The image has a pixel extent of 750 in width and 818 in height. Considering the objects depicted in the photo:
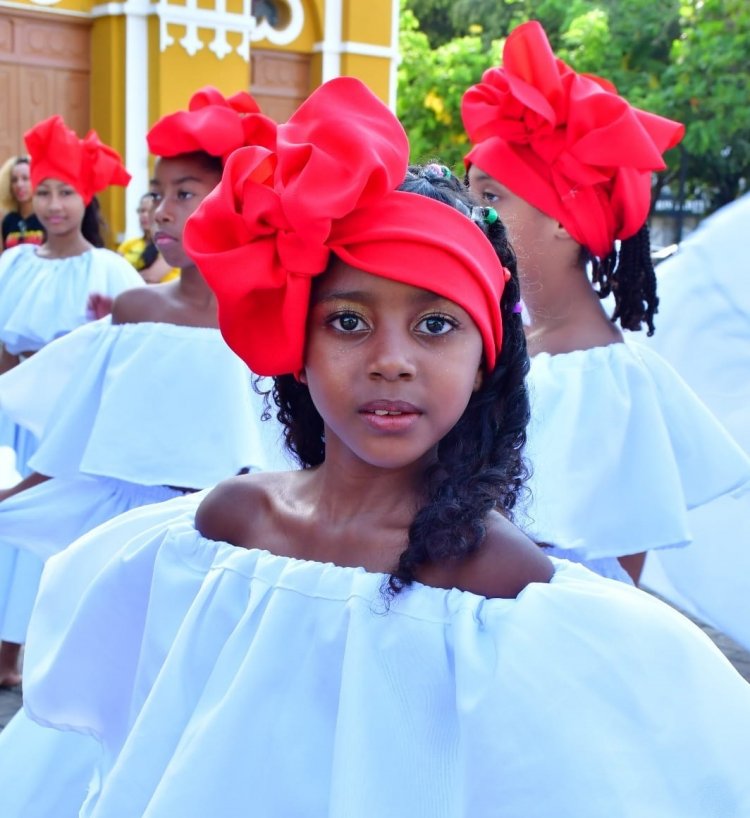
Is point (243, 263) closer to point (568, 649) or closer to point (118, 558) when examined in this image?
point (118, 558)

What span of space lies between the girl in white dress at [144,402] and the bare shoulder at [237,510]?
4.69 feet

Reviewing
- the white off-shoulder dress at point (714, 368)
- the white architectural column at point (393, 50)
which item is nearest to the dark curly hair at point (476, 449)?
the white off-shoulder dress at point (714, 368)

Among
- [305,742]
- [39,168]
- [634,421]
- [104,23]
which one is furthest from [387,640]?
[104,23]

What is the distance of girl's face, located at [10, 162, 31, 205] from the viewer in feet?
30.1

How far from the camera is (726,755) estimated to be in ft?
5.76

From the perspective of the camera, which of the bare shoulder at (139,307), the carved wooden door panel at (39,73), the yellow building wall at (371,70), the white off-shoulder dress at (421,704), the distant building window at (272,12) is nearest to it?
the white off-shoulder dress at (421,704)

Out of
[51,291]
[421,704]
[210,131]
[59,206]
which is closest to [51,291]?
[51,291]

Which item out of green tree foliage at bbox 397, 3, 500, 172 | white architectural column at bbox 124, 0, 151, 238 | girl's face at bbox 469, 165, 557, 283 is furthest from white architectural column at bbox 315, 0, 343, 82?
girl's face at bbox 469, 165, 557, 283

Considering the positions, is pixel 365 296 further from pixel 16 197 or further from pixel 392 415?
pixel 16 197

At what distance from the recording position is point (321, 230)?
6.21 ft

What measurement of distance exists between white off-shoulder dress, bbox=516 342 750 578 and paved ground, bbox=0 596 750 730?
5.92ft

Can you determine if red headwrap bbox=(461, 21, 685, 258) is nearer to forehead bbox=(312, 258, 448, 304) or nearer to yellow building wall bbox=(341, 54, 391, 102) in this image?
forehead bbox=(312, 258, 448, 304)

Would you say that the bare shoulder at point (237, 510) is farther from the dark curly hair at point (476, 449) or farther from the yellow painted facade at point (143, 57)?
the yellow painted facade at point (143, 57)

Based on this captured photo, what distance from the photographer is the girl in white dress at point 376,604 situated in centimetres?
175
